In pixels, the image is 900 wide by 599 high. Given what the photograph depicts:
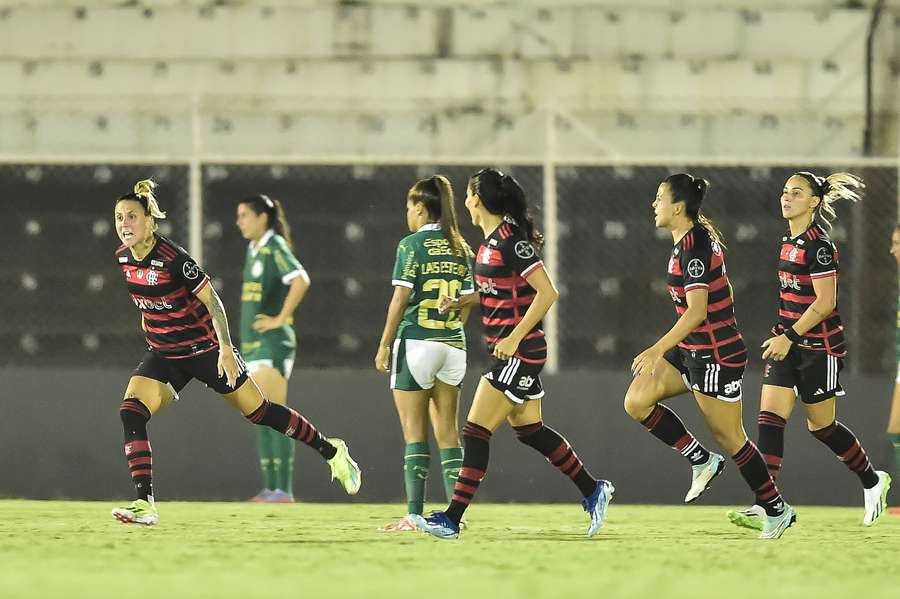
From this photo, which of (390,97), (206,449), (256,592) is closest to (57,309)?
(206,449)

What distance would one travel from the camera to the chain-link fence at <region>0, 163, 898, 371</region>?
39.0 ft

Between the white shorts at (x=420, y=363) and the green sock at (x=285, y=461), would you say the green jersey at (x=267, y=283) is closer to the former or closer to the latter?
the green sock at (x=285, y=461)

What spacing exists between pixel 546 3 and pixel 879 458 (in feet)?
18.3

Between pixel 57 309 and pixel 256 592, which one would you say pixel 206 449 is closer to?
pixel 57 309

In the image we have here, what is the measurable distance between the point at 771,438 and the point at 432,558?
8.65 ft

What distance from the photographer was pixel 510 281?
7.62 metres

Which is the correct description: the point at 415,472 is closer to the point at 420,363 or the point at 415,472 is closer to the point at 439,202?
the point at 420,363

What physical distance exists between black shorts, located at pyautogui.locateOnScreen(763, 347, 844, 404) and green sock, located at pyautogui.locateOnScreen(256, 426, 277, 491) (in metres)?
3.47

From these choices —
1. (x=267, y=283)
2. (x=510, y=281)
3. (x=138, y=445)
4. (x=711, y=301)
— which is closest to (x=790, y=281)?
(x=711, y=301)

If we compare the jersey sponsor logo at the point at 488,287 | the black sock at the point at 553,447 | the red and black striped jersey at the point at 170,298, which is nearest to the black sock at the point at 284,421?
the red and black striped jersey at the point at 170,298

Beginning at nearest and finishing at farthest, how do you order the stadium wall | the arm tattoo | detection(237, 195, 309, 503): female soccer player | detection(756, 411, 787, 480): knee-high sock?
1. the arm tattoo
2. detection(756, 411, 787, 480): knee-high sock
3. detection(237, 195, 309, 503): female soccer player
4. the stadium wall

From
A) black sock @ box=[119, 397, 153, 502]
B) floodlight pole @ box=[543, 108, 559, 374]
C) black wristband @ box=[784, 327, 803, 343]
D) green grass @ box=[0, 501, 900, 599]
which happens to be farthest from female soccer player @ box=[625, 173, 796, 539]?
floodlight pole @ box=[543, 108, 559, 374]

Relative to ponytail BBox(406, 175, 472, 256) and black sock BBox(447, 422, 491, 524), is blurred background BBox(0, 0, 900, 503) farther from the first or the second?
black sock BBox(447, 422, 491, 524)

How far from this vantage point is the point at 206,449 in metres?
11.5
